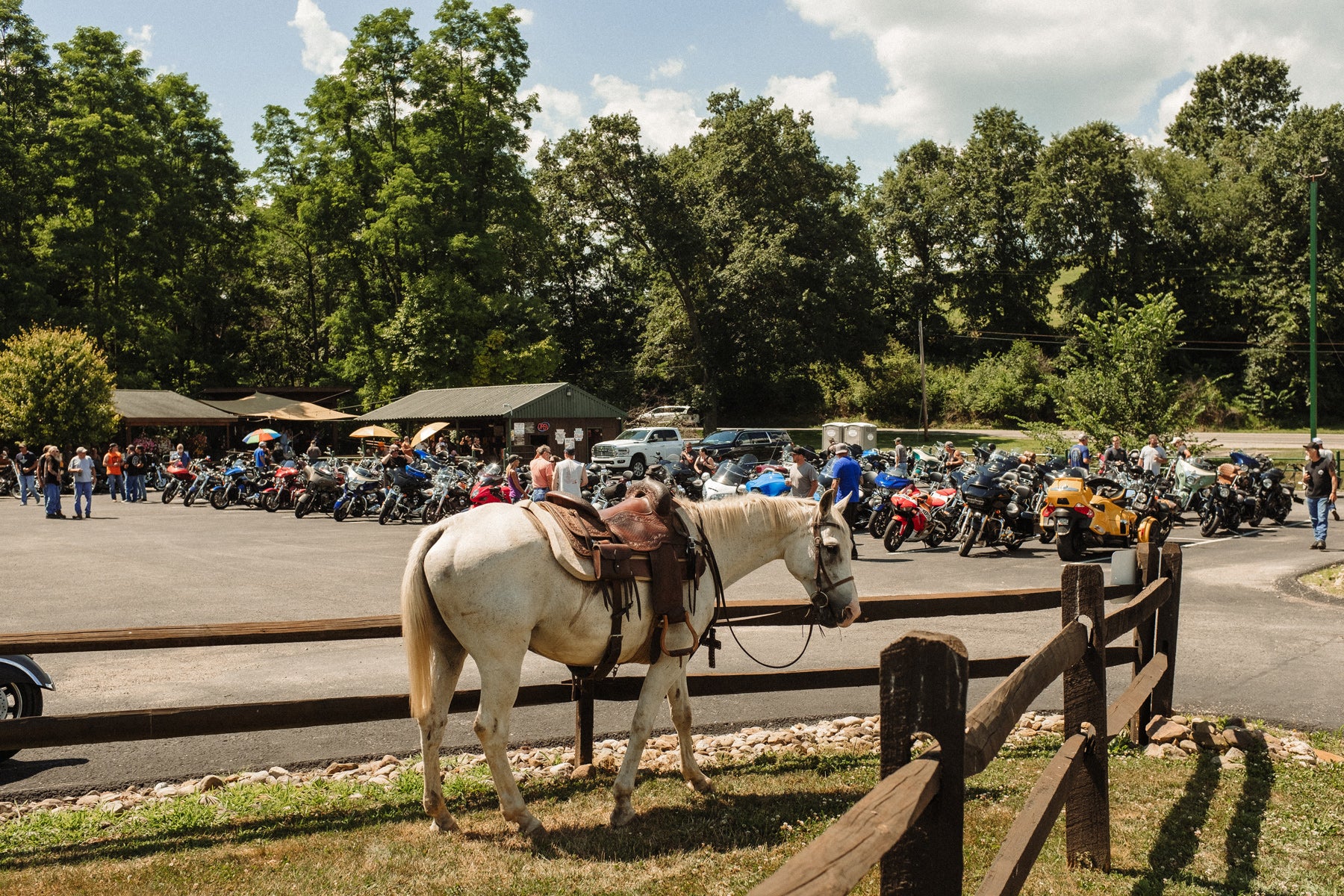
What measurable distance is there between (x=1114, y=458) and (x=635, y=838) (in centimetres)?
2202

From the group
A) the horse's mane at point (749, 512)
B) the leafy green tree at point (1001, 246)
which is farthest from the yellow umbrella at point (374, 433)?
the leafy green tree at point (1001, 246)

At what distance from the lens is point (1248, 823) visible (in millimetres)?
4969

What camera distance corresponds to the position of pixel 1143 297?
2784 centimetres

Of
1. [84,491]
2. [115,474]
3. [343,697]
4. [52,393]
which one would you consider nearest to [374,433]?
[115,474]

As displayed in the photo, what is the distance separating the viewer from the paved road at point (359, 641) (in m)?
6.62

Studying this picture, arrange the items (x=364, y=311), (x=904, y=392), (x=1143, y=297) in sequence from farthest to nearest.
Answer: (x=904, y=392)
(x=364, y=311)
(x=1143, y=297)

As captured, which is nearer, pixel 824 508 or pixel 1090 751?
pixel 1090 751

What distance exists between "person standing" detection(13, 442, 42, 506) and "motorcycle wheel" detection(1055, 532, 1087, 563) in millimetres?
29014

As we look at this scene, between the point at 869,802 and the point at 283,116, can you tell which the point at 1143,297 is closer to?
the point at 869,802

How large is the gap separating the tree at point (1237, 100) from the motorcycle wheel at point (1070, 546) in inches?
2755

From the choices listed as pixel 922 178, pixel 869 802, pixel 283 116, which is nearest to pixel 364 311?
pixel 283 116

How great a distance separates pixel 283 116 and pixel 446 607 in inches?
2345

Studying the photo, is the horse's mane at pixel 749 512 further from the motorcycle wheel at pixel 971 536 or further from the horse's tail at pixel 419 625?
the motorcycle wheel at pixel 971 536

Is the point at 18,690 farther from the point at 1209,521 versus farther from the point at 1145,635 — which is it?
the point at 1209,521
